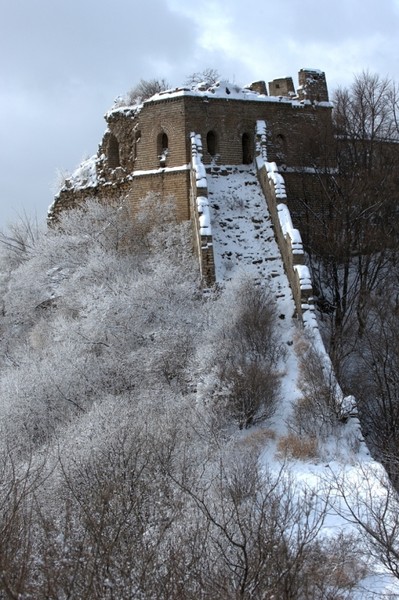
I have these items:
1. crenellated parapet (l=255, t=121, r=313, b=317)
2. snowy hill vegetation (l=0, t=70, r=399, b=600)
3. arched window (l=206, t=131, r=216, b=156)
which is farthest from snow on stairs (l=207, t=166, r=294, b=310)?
arched window (l=206, t=131, r=216, b=156)

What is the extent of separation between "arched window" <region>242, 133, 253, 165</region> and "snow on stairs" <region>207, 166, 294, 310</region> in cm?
54

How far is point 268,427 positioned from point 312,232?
8.15 m

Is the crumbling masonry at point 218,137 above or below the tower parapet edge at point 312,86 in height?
below

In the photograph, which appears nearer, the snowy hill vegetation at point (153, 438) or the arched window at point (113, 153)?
the snowy hill vegetation at point (153, 438)

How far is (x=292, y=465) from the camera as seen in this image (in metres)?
11.4

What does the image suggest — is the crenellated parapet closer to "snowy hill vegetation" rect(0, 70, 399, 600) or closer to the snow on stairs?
the snow on stairs

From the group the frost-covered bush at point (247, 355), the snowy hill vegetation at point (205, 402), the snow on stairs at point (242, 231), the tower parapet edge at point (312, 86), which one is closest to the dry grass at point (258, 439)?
the snowy hill vegetation at point (205, 402)

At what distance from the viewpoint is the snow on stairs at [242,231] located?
1664 centimetres

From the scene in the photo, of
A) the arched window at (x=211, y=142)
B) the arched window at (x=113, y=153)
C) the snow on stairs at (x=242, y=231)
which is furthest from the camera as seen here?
the arched window at (x=113, y=153)

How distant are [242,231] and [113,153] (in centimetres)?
710

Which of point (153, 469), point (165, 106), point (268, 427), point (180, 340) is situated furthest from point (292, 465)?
point (165, 106)

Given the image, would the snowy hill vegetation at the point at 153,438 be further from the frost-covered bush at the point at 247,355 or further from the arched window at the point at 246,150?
the arched window at the point at 246,150

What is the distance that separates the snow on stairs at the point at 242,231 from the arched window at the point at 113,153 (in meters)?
4.37

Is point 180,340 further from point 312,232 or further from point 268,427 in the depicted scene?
point 312,232
